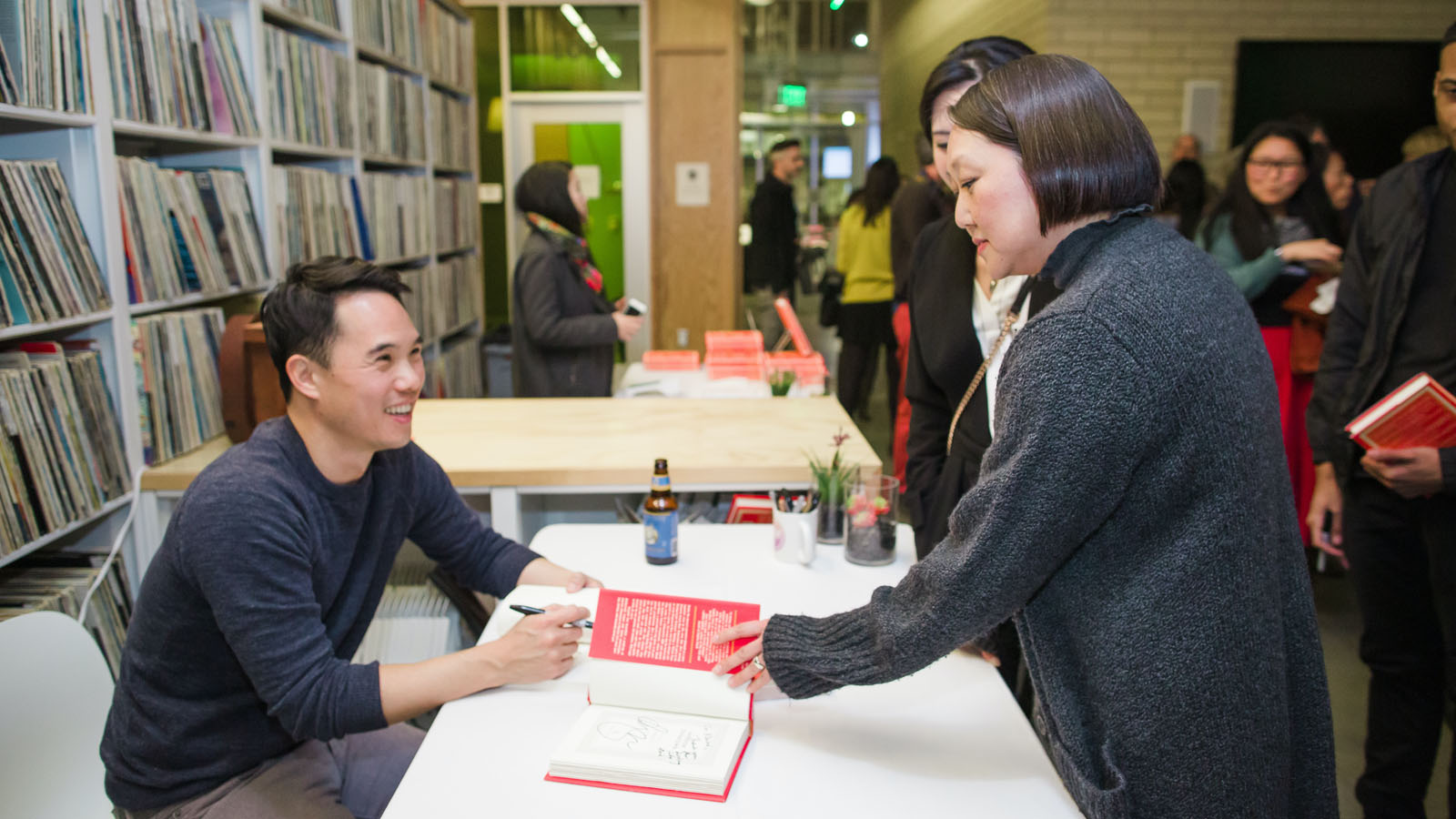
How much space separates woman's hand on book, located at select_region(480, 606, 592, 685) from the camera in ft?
4.62

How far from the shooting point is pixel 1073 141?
103cm

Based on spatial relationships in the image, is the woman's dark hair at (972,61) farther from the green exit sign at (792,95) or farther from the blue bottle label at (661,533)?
the green exit sign at (792,95)

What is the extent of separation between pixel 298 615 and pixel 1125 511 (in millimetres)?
1096

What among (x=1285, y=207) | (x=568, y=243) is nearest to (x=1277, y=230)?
(x=1285, y=207)

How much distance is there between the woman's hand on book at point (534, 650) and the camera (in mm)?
1408

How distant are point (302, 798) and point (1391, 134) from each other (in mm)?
7605

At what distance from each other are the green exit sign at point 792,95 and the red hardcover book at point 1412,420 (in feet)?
30.5

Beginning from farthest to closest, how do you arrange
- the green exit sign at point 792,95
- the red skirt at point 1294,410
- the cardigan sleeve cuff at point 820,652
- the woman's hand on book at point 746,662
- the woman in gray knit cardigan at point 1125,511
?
1. the green exit sign at point 792,95
2. the red skirt at point 1294,410
3. the woman's hand on book at point 746,662
4. the cardigan sleeve cuff at point 820,652
5. the woman in gray knit cardigan at point 1125,511

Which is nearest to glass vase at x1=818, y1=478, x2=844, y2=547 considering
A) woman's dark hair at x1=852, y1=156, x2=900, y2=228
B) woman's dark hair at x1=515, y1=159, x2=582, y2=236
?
woman's dark hair at x1=515, y1=159, x2=582, y2=236

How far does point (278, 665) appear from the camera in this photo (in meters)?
1.38

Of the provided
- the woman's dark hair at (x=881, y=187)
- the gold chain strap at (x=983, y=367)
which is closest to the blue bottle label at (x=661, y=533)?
the gold chain strap at (x=983, y=367)

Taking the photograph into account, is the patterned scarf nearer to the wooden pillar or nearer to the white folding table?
the white folding table

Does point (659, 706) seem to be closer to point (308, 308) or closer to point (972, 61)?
point (308, 308)

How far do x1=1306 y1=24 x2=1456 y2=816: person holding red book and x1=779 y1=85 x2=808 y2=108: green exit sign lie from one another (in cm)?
896
